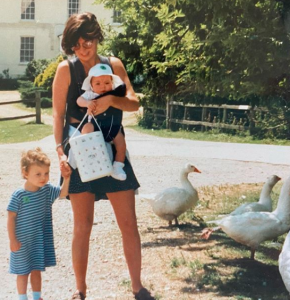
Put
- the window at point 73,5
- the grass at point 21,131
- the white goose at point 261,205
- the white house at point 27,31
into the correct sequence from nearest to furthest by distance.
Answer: the white goose at point 261,205 < the grass at point 21,131 < the window at point 73,5 < the white house at point 27,31

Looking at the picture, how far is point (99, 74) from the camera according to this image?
432cm

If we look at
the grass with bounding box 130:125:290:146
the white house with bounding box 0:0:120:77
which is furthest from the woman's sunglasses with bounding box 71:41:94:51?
the white house with bounding box 0:0:120:77

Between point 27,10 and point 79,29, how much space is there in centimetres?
3825

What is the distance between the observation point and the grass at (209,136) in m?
18.7

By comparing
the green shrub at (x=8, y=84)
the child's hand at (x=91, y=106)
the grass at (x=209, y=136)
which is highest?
the child's hand at (x=91, y=106)

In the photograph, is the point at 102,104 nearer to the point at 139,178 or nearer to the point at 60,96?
the point at 60,96

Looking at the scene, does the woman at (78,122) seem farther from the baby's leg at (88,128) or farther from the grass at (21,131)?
the grass at (21,131)

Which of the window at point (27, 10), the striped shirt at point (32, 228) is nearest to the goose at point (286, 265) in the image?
the striped shirt at point (32, 228)

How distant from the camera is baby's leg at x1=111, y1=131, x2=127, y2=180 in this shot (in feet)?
14.6

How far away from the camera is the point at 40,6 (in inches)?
1647

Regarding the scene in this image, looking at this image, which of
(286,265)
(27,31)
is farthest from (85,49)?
(27,31)

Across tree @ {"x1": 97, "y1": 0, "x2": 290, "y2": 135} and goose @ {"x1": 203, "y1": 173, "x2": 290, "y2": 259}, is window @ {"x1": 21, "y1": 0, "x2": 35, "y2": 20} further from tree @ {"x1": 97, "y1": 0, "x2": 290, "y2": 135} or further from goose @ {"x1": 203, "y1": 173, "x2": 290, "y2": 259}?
goose @ {"x1": 203, "y1": 173, "x2": 290, "y2": 259}

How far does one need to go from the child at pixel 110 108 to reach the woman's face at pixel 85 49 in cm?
13

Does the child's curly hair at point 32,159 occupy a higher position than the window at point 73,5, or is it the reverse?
the window at point 73,5
